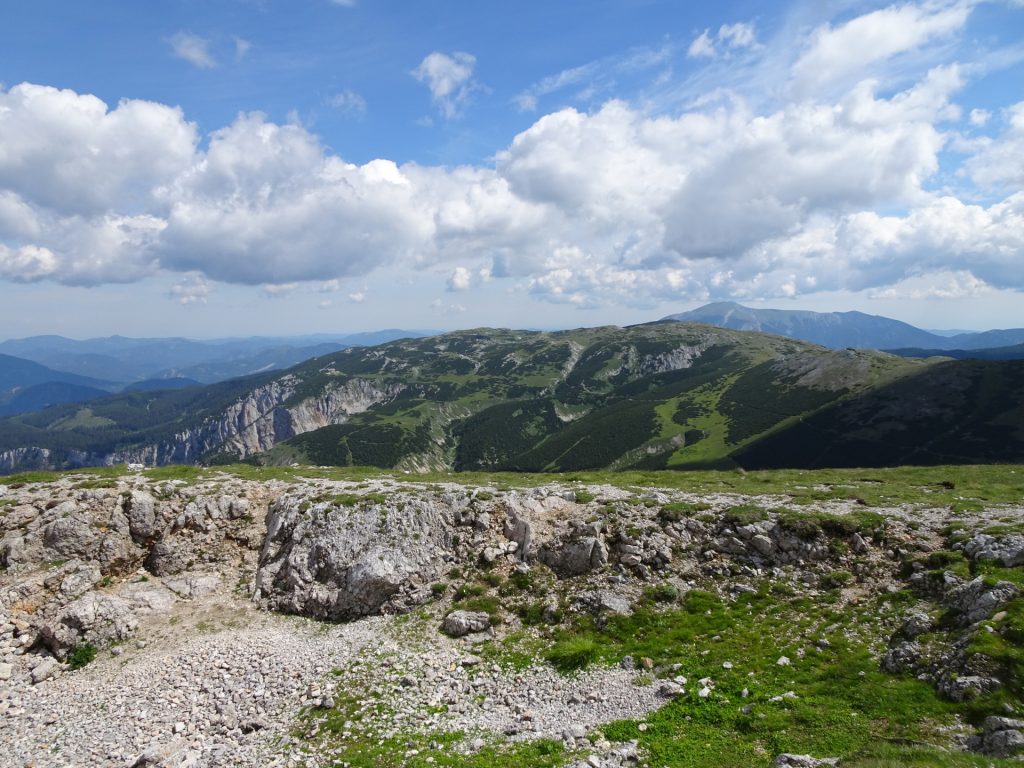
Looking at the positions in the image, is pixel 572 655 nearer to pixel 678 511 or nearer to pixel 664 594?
pixel 664 594

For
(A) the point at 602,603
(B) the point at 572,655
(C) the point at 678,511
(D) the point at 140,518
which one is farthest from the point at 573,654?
(D) the point at 140,518

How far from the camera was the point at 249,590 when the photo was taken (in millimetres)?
27125

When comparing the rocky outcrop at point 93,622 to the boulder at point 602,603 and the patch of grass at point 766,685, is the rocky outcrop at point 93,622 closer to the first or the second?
the patch of grass at point 766,685

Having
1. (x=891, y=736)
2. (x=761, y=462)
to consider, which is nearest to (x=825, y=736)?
(x=891, y=736)

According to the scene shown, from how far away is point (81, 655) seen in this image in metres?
22.9

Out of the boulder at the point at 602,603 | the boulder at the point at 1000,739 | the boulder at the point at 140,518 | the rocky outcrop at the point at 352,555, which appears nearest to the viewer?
the boulder at the point at 1000,739

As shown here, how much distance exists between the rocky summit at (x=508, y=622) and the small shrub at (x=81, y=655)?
11cm

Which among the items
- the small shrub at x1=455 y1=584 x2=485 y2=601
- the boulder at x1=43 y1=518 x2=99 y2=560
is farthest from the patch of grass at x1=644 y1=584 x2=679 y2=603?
the boulder at x1=43 y1=518 x2=99 y2=560

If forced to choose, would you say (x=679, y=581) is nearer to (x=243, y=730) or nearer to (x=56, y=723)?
(x=243, y=730)

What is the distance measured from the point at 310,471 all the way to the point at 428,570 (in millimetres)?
17769

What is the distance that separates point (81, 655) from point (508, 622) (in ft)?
67.2

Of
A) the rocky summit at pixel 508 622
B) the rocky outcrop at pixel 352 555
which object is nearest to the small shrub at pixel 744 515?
the rocky summit at pixel 508 622

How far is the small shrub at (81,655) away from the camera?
74.4ft

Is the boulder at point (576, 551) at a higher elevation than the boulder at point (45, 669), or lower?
higher
